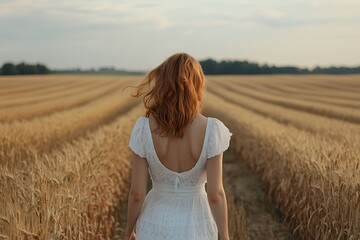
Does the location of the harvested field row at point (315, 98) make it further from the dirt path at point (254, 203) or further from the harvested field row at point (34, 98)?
the dirt path at point (254, 203)

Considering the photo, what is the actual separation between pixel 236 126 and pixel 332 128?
8.69 ft

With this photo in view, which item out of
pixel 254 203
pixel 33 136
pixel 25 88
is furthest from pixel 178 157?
pixel 25 88

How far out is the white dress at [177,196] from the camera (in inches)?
139

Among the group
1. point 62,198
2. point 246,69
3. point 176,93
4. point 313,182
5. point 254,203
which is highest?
point 176,93

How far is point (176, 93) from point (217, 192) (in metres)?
0.71

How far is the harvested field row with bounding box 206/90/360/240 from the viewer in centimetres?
570

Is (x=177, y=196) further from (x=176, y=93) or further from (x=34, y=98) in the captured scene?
(x=34, y=98)

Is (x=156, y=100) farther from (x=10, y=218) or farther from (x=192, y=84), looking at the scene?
(x=10, y=218)

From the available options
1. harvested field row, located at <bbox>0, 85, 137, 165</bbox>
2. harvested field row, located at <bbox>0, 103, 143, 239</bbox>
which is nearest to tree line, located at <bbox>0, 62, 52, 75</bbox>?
harvested field row, located at <bbox>0, 85, 137, 165</bbox>

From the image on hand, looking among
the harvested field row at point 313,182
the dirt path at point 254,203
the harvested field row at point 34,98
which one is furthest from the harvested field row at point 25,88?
the harvested field row at point 313,182

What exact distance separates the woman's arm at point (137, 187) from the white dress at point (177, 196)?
56 mm

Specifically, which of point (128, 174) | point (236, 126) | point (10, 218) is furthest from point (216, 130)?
point (236, 126)

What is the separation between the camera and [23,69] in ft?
327

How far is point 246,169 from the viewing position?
12539 mm
